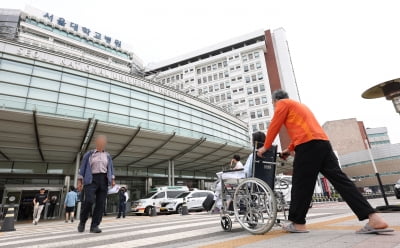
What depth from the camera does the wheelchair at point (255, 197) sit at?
9.18ft

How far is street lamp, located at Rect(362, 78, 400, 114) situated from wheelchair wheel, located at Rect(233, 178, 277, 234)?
469 cm

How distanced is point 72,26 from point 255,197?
6280 cm

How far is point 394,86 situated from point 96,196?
7.19 m

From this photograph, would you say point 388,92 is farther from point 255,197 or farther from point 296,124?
point 255,197

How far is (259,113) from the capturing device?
52.5 metres

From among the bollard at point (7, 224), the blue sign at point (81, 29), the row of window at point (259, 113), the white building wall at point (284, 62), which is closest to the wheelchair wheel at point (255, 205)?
the bollard at point (7, 224)

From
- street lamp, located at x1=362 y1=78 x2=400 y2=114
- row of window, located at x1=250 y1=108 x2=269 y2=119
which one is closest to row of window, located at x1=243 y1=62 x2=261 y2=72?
row of window, located at x1=250 y1=108 x2=269 y2=119

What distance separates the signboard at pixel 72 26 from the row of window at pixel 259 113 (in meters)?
37.5

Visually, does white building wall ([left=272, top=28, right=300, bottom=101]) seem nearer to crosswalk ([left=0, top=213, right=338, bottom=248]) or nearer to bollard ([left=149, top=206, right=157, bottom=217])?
bollard ([left=149, top=206, right=157, bottom=217])

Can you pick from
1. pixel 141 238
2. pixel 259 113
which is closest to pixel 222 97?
pixel 259 113

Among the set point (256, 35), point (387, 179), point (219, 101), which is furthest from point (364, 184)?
point (256, 35)

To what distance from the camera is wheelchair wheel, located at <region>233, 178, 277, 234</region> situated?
2.74 meters

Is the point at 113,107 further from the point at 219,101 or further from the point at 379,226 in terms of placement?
the point at 219,101

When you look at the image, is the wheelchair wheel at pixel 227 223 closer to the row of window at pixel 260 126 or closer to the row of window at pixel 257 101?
the row of window at pixel 260 126
